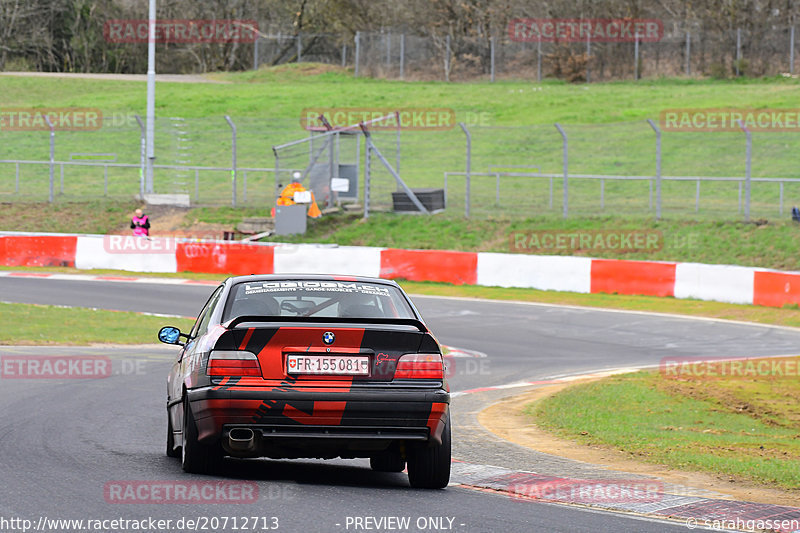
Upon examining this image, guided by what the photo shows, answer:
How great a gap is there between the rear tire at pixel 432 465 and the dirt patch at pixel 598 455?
6.02 feet

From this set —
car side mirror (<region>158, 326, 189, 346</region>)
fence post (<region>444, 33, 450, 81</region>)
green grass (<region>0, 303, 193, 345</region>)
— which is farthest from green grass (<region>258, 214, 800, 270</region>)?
fence post (<region>444, 33, 450, 81</region>)

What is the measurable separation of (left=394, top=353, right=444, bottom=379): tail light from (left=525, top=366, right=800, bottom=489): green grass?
2.72 m

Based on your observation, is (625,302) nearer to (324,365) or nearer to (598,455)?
(598,455)

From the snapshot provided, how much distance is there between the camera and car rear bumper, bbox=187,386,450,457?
22.8ft

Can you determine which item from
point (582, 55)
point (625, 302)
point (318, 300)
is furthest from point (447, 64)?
point (318, 300)

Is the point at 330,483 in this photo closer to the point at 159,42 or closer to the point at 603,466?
the point at 603,466

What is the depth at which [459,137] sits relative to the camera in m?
43.3

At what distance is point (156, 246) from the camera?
28859mm

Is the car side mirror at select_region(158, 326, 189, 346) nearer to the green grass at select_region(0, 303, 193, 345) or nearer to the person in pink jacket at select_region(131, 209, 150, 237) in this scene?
the green grass at select_region(0, 303, 193, 345)

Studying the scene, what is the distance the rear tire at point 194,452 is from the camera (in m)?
7.31

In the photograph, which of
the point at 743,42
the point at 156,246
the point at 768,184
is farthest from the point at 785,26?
the point at 156,246

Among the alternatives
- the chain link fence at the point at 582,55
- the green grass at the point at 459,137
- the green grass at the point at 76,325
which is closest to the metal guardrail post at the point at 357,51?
the chain link fence at the point at 582,55

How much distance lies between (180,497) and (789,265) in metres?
20.1

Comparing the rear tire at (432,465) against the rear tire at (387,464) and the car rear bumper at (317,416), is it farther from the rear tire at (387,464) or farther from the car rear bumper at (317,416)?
the rear tire at (387,464)
